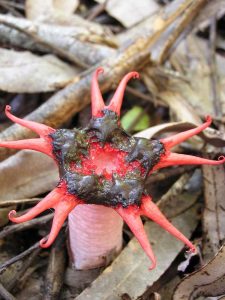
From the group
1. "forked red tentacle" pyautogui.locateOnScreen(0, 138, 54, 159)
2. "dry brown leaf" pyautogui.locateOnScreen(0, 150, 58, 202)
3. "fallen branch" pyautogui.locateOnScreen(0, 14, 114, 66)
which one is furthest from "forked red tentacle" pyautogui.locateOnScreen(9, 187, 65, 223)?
"fallen branch" pyautogui.locateOnScreen(0, 14, 114, 66)

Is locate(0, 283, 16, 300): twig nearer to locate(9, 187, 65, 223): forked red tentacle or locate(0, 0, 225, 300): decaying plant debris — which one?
locate(0, 0, 225, 300): decaying plant debris

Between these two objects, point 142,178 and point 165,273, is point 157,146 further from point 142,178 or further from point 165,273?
point 165,273

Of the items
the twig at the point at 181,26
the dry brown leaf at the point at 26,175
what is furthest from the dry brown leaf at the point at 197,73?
the dry brown leaf at the point at 26,175

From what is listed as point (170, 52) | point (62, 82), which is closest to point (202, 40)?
point (170, 52)

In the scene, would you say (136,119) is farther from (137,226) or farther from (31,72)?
(137,226)

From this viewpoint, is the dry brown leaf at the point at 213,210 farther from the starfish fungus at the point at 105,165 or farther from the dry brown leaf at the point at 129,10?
the dry brown leaf at the point at 129,10

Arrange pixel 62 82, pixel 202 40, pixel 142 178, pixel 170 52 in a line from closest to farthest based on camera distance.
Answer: pixel 142 178 → pixel 62 82 → pixel 170 52 → pixel 202 40
